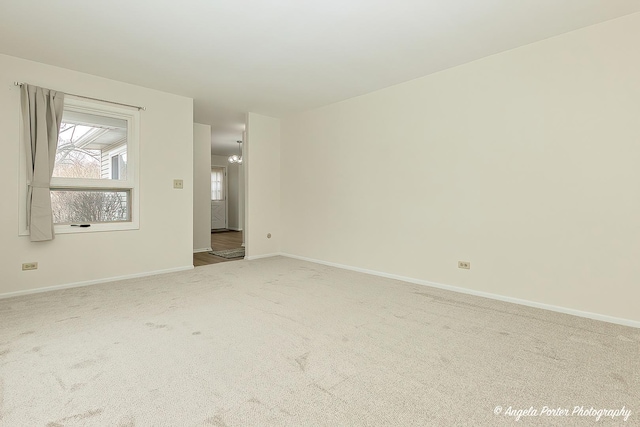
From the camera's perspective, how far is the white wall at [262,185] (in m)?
5.77

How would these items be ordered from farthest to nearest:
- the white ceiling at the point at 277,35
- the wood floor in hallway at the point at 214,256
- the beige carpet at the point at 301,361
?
the wood floor in hallway at the point at 214,256
the white ceiling at the point at 277,35
the beige carpet at the point at 301,361

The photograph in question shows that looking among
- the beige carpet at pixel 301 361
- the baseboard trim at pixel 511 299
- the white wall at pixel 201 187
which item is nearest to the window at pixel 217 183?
the white wall at pixel 201 187

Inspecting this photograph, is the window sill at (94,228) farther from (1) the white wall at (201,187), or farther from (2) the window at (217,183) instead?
(2) the window at (217,183)


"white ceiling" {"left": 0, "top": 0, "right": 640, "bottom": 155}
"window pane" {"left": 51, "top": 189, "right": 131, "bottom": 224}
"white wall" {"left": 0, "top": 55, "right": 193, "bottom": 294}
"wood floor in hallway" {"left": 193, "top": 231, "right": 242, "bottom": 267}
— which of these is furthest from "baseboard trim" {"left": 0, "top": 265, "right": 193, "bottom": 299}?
"white ceiling" {"left": 0, "top": 0, "right": 640, "bottom": 155}

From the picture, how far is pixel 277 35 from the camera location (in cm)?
302

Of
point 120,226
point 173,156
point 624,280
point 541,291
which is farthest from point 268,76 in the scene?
point 624,280

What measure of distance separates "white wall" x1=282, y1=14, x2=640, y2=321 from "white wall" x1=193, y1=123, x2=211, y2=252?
318 cm

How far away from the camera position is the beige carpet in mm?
1583

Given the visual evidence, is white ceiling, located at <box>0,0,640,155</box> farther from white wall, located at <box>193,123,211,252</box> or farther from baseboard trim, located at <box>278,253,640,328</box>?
baseboard trim, located at <box>278,253,640,328</box>

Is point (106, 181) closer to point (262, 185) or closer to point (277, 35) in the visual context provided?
point (262, 185)

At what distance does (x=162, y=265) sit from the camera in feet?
15.3

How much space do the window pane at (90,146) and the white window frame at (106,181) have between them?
66 mm

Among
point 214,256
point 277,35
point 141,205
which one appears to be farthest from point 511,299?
point 214,256

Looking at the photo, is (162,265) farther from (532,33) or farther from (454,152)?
(532,33)
